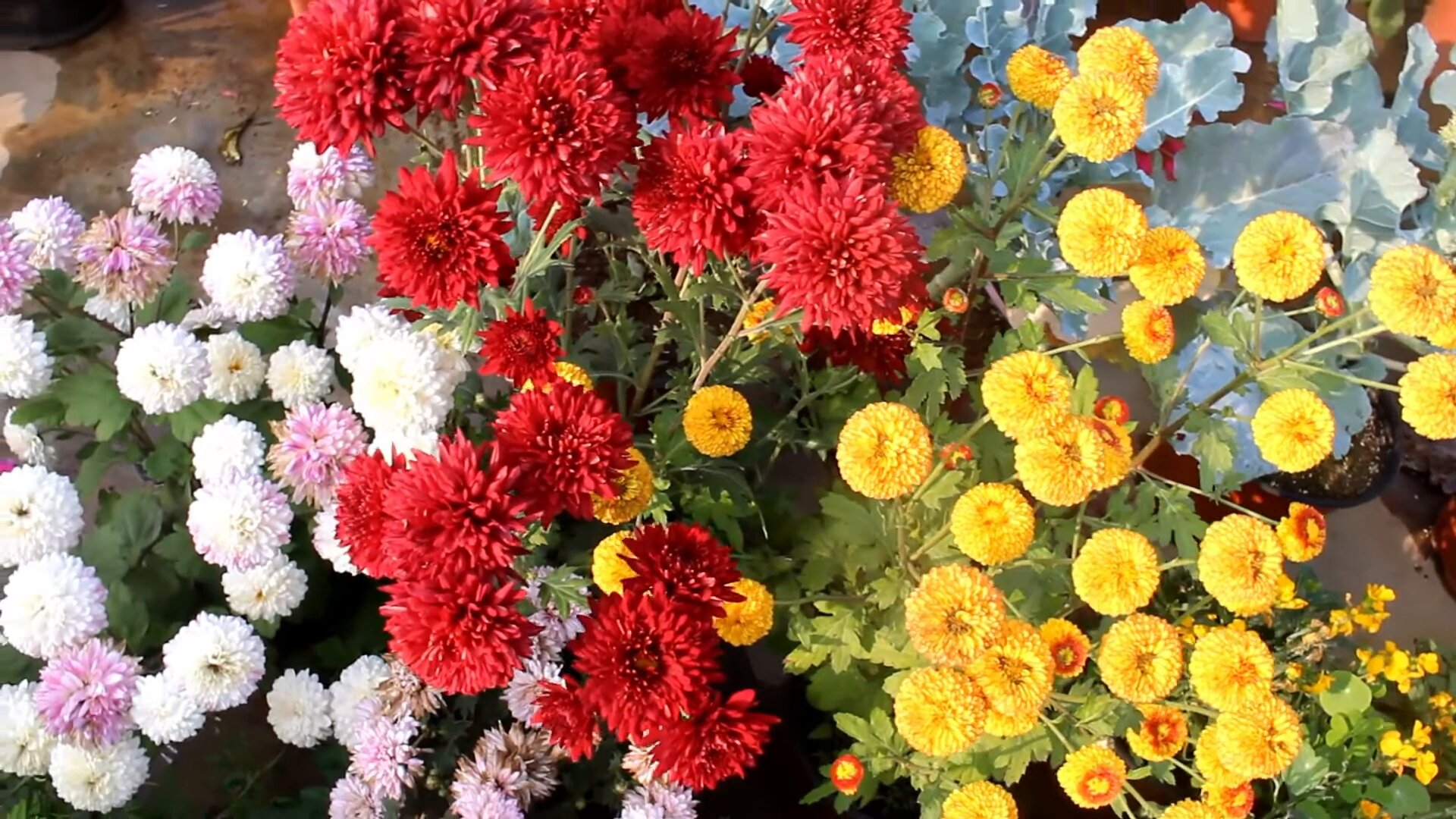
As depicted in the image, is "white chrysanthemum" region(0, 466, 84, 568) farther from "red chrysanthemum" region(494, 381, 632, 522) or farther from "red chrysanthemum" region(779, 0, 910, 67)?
"red chrysanthemum" region(779, 0, 910, 67)

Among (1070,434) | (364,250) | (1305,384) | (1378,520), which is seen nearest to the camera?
(1070,434)

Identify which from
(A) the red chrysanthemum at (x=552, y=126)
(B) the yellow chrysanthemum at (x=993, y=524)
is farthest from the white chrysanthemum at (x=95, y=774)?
(B) the yellow chrysanthemum at (x=993, y=524)

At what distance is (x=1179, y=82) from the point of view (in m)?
1.45

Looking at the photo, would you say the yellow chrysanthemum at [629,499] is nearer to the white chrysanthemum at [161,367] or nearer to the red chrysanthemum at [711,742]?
the red chrysanthemum at [711,742]

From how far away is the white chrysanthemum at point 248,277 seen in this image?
1.05 metres

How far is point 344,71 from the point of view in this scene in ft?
2.27

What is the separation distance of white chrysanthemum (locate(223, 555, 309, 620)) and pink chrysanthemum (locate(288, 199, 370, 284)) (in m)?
0.31

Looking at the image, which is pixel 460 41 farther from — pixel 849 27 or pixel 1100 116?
pixel 1100 116

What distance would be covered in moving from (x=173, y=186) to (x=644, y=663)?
76 cm

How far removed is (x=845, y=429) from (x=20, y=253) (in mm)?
840

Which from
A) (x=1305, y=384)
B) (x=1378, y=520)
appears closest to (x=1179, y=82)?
(x=1305, y=384)

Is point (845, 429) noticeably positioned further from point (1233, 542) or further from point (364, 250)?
point (364, 250)

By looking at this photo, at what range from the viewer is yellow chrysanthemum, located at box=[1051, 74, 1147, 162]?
2.74 ft

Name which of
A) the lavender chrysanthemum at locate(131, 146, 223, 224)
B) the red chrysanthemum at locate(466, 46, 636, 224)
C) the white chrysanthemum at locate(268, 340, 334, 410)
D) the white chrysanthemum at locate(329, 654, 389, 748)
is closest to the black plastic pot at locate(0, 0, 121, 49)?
the lavender chrysanthemum at locate(131, 146, 223, 224)
